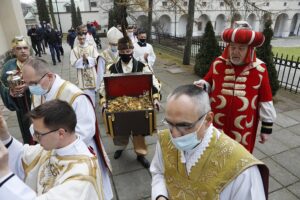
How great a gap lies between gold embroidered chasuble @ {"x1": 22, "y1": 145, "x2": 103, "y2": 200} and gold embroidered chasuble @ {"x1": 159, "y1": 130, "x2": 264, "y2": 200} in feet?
1.89

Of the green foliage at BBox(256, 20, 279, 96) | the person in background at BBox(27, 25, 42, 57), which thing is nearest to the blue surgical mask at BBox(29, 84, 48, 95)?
the green foliage at BBox(256, 20, 279, 96)

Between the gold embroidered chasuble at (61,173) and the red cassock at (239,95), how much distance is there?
182 centimetres

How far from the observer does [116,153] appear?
180 inches

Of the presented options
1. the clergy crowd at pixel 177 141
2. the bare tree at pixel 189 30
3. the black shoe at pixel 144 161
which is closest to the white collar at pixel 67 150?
the clergy crowd at pixel 177 141

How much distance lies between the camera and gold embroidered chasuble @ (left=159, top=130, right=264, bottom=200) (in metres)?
1.66

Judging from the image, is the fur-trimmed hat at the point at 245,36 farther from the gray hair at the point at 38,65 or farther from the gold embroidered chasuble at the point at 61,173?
the gray hair at the point at 38,65

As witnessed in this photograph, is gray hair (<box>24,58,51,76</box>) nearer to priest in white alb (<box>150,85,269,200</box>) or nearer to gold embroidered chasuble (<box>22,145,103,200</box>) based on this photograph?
gold embroidered chasuble (<box>22,145,103,200</box>)

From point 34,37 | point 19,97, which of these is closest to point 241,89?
point 19,97

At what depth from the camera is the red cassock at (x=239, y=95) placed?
2.90 metres

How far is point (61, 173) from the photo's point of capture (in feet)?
5.98

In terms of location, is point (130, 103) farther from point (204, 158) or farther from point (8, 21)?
point (8, 21)

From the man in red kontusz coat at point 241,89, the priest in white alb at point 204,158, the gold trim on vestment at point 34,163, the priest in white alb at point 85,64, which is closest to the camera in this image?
the priest in white alb at point 204,158

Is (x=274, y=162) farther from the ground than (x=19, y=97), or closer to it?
closer to it

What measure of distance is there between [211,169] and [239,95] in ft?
4.86
